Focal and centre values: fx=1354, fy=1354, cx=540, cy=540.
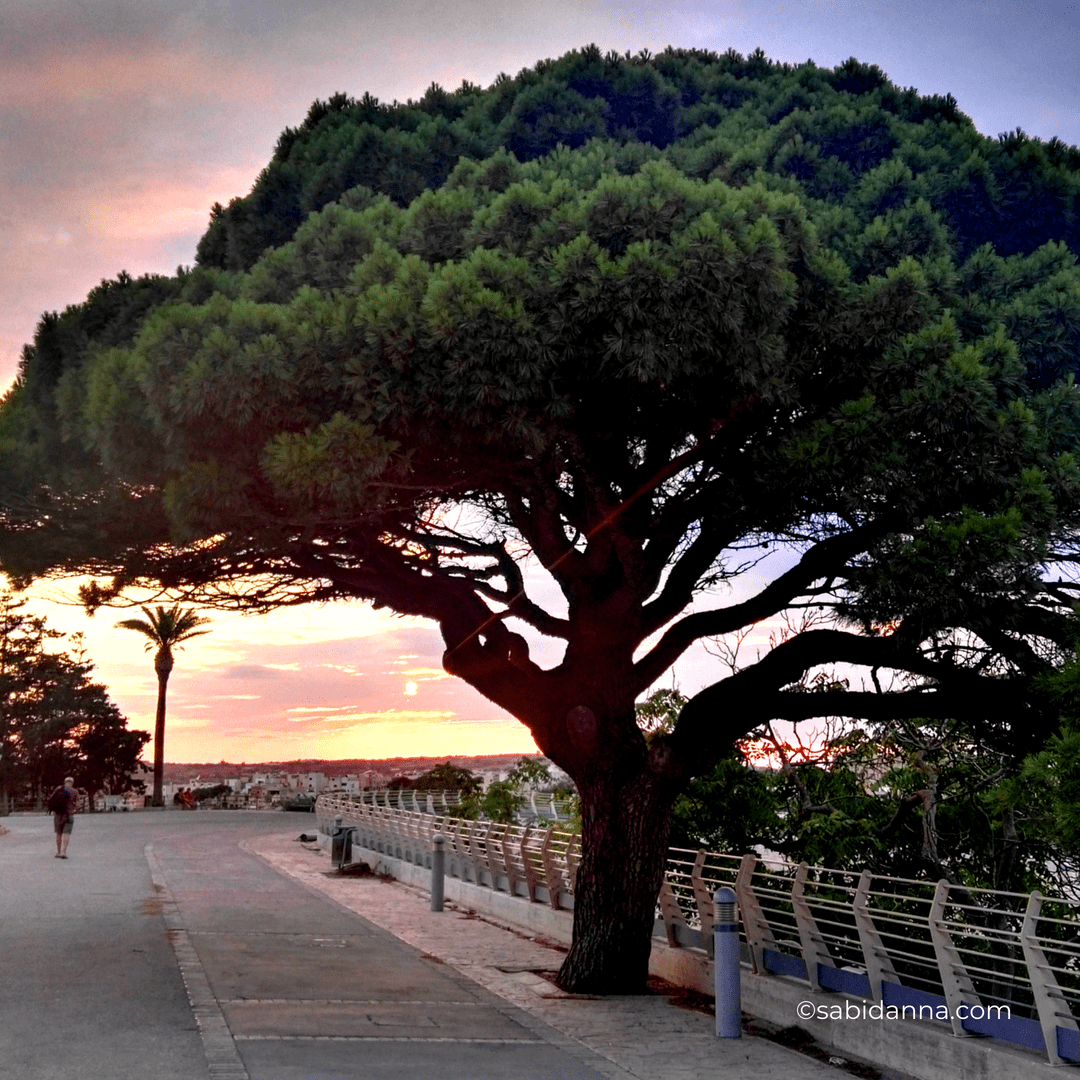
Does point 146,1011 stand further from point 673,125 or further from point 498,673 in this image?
point 673,125

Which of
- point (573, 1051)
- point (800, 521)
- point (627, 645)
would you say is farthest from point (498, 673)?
point (573, 1051)

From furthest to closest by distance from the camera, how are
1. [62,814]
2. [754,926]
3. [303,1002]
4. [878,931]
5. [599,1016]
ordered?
1. [62,814]
2. [754,926]
3. [599,1016]
4. [303,1002]
5. [878,931]

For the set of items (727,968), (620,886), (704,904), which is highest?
(620,886)

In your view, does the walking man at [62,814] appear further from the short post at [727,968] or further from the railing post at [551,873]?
the short post at [727,968]

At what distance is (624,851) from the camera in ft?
41.8

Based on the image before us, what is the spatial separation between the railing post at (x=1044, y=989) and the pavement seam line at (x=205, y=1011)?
468 centimetres

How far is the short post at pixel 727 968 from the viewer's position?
10.2m

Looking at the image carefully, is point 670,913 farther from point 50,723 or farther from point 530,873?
point 50,723

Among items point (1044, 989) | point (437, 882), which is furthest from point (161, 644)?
point (1044, 989)

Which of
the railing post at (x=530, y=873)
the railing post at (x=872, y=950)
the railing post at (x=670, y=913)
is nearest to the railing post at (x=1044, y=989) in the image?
the railing post at (x=872, y=950)

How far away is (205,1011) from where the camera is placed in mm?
10391

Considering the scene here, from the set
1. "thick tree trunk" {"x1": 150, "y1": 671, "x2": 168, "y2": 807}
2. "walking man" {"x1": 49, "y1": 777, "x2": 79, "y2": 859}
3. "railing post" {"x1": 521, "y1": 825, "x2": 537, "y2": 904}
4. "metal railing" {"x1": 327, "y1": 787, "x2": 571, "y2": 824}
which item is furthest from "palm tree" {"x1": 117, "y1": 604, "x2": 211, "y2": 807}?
"railing post" {"x1": 521, "y1": 825, "x2": 537, "y2": 904}

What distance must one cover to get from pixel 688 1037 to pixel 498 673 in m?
4.33

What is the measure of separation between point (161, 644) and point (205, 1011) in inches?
2073
